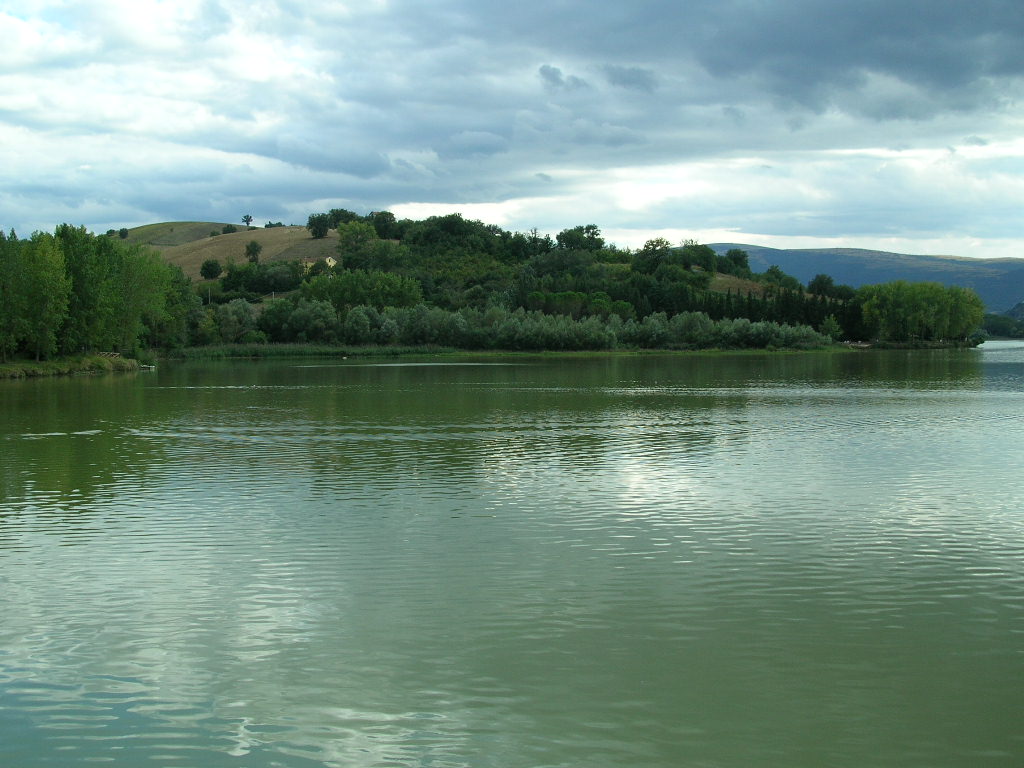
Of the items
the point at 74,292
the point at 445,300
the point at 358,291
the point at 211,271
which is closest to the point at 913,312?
the point at 445,300

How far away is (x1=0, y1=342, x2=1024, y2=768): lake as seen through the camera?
25.0 ft

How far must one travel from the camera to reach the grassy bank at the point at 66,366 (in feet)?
204

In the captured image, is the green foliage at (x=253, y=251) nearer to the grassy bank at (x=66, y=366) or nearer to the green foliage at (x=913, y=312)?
the green foliage at (x=913, y=312)

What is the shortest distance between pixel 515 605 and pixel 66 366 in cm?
6443

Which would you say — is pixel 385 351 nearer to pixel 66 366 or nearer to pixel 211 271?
pixel 66 366

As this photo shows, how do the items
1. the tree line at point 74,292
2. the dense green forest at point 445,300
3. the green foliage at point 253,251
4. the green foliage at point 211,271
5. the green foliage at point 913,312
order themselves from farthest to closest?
the green foliage at point 253,251 → the green foliage at point 211,271 → the green foliage at point 913,312 → the dense green forest at point 445,300 → the tree line at point 74,292

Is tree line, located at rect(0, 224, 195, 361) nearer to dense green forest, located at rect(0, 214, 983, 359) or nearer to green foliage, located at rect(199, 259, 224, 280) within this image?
dense green forest, located at rect(0, 214, 983, 359)

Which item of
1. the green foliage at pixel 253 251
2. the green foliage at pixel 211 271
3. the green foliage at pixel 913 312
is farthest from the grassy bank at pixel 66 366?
the green foliage at pixel 253 251

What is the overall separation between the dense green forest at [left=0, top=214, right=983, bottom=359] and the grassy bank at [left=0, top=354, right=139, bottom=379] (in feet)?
3.76

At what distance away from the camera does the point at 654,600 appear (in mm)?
11023

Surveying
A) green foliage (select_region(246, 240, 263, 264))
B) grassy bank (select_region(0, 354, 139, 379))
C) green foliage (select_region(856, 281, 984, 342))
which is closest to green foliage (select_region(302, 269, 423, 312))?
green foliage (select_region(246, 240, 263, 264))

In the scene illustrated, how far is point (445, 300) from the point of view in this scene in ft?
496

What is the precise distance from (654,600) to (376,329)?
109 meters

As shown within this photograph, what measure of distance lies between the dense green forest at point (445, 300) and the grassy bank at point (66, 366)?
45.1 inches
